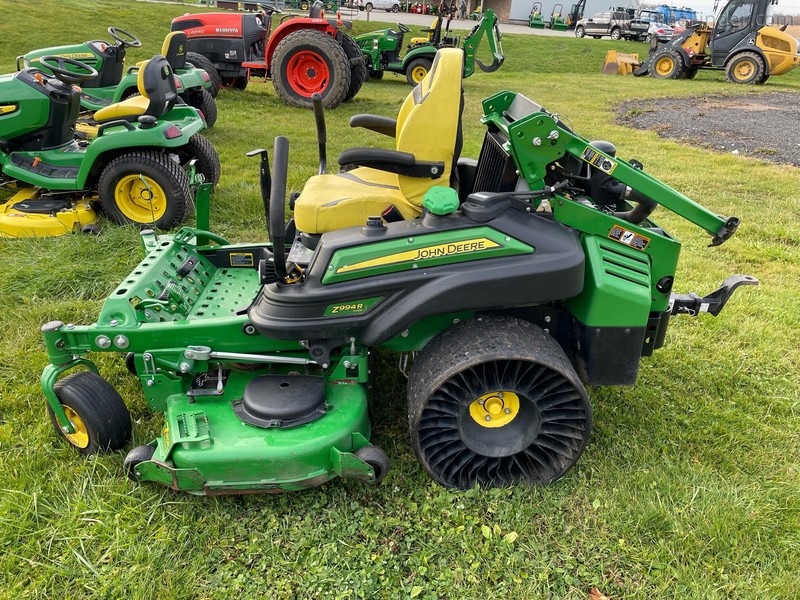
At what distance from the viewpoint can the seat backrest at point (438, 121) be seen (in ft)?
8.83

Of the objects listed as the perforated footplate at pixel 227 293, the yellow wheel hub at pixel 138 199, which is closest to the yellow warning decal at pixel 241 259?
the perforated footplate at pixel 227 293

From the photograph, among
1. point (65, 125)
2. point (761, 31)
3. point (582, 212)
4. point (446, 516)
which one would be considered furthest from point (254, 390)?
point (761, 31)

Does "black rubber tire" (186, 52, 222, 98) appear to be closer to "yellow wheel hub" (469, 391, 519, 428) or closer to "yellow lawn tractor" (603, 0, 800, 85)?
"yellow wheel hub" (469, 391, 519, 428)

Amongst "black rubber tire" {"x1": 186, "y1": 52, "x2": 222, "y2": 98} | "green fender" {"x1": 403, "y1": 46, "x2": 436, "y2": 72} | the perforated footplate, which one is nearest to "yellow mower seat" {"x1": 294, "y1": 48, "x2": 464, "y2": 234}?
the perforated footplate

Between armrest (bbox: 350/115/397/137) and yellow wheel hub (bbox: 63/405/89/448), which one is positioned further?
armrest (bbox: 350/115/397/137)

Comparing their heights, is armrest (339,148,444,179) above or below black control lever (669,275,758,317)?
above

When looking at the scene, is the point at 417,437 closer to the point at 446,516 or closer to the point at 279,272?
the point at 446,516

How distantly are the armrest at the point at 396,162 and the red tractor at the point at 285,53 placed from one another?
7869 mm

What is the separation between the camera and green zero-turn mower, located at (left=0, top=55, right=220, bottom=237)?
492cm

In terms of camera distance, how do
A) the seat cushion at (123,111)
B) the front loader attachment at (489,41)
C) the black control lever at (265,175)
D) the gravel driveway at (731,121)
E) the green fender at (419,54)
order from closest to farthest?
the black control lever at (265,175)
the seat cushion at (123,111)
the gravel driveway at (731,121)
the front loader attachment at (489,41)
the green fender at (419,54)

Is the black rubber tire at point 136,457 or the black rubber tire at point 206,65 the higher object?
the black rubber tire at point 206,65

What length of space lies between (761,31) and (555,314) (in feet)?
62.0

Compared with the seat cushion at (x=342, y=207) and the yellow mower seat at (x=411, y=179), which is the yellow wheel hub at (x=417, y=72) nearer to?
the yellow mower seat at (x=411, y=179)

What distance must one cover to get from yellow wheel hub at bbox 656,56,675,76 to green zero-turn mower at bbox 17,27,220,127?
15.6m
